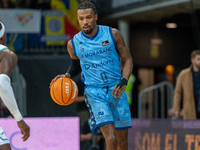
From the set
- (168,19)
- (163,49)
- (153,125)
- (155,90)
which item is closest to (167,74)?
(163,49)

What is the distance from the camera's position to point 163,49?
49.2ft

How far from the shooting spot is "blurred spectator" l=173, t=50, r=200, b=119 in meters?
8.09

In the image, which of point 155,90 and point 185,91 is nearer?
point 185,91

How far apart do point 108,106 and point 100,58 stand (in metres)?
0.66

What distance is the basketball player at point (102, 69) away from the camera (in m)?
5.03

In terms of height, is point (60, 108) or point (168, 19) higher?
point (168, 19)

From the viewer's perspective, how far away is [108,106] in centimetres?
505

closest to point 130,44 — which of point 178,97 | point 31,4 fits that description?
point 31,4

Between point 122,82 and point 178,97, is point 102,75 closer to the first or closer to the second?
point 122,82

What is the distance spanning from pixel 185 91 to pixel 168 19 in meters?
5.35

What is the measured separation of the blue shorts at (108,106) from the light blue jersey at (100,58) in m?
0.11

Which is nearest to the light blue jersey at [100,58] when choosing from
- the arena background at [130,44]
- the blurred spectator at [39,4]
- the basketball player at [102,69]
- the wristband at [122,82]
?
the basketball player at [102,69]

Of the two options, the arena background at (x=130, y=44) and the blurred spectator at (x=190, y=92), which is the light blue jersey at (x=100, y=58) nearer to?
the arena background at (x=130, y=44)

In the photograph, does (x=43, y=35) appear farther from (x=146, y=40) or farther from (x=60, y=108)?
(x=146, y=40)
